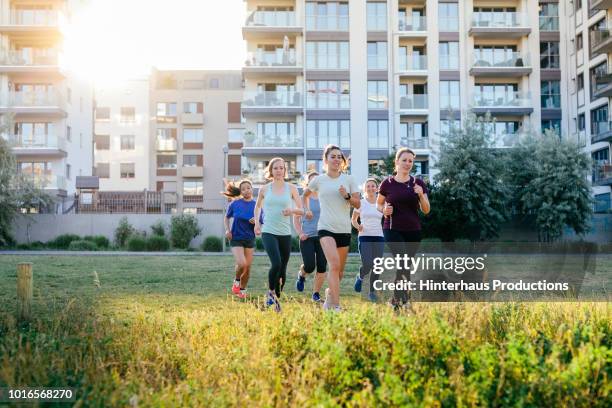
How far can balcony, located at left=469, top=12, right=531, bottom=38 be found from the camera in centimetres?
4722

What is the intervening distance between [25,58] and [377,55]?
2549 centimetres

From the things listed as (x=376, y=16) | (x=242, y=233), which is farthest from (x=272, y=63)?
(x=242, y=233)

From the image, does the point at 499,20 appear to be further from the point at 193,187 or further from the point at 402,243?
the point at 402,243

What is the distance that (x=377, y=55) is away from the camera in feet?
158

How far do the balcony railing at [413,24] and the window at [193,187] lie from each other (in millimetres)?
32955

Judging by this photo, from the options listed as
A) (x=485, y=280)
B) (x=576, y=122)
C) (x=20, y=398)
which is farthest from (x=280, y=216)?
(x=576, y=122)

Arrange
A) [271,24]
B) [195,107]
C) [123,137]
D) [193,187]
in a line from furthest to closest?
[123,137], [195,107], [193,187], [271,24]

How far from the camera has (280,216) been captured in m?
9.82

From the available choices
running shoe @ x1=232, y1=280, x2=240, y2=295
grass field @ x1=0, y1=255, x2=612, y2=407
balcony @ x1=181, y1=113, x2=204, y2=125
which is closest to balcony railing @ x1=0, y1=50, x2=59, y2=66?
balcony @ x1=181, y1=113, x2=204, y2=125

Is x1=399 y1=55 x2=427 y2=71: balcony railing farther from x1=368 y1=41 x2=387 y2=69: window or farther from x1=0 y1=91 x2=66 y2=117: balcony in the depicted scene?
x1=0 y1=91 x2=66 y2=117: balcony

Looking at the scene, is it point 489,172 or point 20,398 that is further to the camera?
point 489,172

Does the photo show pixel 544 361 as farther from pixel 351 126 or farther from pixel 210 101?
pixel 210 101

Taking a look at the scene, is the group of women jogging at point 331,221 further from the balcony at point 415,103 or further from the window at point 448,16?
the window at point 448,16

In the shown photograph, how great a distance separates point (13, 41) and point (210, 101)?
27.5 metres
